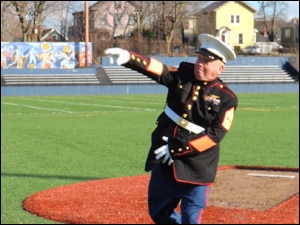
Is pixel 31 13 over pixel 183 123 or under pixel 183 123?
over

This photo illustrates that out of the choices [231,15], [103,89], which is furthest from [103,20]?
[231,15]

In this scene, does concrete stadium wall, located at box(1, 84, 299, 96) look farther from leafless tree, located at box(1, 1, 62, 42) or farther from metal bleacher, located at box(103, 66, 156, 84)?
leafless tree, located at box(1, 1, 62, 42)

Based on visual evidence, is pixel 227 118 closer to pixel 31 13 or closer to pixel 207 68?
pixel 207 68

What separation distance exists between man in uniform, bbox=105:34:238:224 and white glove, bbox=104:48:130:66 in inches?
Result: 13.3

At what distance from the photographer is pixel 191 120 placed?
18.0 ft

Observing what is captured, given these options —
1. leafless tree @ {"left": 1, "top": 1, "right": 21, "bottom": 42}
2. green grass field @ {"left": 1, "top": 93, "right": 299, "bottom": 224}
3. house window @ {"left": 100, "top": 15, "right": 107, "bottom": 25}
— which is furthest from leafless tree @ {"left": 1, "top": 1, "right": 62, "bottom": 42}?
green grass field @ {"left": 1, "top": 93, "right": 299, "bottom": 224}

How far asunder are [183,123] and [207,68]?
0.40m

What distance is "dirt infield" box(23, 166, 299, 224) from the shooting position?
9422 mm

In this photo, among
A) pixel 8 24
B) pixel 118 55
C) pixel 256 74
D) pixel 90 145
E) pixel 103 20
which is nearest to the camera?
pixel 118 55

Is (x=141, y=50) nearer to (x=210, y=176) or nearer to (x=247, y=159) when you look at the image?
(x=247, y=159)

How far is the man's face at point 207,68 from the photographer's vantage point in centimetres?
525

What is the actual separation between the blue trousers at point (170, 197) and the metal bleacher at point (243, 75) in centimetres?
4401

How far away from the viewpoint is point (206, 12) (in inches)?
1102

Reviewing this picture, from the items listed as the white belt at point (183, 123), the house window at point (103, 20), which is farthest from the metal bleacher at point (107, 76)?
the white belt at point (183, 123)
